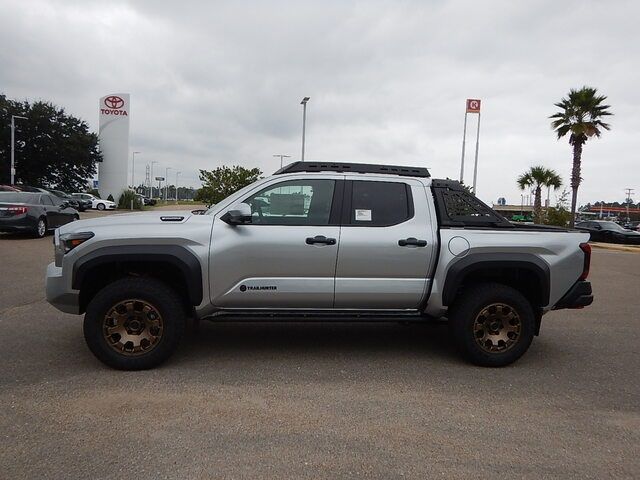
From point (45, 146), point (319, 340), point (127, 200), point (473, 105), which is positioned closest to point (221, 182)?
point (319, 340)

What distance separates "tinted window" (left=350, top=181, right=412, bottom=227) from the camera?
482 centimetres

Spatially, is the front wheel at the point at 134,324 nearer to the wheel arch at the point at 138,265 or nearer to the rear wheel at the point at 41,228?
the wheel arch at the point at 138,265

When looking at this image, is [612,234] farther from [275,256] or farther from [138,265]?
[138,265]

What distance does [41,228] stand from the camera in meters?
14.8

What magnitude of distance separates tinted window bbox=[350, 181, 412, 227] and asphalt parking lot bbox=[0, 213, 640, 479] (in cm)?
138

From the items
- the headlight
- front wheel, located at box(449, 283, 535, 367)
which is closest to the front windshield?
front wheel, located at box(449, 283, 535, 367)

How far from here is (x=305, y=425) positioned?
3.52m

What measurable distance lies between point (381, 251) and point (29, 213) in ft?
42.5

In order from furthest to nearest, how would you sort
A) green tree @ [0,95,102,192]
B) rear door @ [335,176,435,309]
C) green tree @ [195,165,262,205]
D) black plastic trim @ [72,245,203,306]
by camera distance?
green tree @ [0,95,102,192] < green tree @ [195,165,262,205] < rear door @ [335,176,435,309] < black plastic trim @ [72,245,203,306]

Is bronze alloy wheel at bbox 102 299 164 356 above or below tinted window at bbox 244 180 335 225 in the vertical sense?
below

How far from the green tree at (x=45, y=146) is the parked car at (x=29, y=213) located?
34.9 metres

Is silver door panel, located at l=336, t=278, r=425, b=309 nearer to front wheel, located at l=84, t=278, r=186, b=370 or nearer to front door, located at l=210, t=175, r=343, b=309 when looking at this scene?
front door, located at l=210, t=175, r=343, b=309

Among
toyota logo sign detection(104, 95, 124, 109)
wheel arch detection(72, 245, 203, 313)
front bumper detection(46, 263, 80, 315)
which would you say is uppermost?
toyota logo sign detection(104, 95, 124, 109)

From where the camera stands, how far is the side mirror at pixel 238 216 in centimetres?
444
